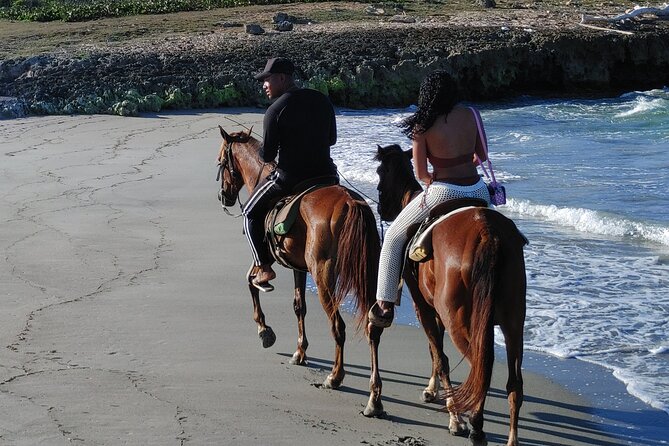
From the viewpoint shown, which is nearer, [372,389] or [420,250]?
[420,250]

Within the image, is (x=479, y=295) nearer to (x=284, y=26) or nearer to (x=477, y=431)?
(x=477, y=431)

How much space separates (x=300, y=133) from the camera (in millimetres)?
7578

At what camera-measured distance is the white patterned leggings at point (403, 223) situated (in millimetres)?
6238

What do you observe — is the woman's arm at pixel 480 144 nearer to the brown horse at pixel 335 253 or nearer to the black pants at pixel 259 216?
the brown horse at pixel 335 253

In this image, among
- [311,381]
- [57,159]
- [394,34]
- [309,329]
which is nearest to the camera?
[311,381]

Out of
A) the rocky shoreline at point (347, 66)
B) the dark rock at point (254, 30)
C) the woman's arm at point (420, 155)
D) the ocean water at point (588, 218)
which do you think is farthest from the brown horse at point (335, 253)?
the dark rock at point (254, 30)

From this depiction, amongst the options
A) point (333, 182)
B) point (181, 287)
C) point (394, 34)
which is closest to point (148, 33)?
point (394, 34)

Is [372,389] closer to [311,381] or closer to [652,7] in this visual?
[311,381]

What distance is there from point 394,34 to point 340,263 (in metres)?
24.3

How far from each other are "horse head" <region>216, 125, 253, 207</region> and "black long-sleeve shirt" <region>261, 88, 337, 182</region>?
94 cm

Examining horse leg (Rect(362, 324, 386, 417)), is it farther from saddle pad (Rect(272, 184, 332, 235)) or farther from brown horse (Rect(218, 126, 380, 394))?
saddle pad (Rect(272, 184, 332, 235))

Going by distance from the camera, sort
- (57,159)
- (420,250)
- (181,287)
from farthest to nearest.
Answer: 1. (57,159)
2. (181,287)
3. (420,250)

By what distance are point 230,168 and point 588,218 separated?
5.87 meters

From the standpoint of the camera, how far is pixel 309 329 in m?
8.55
